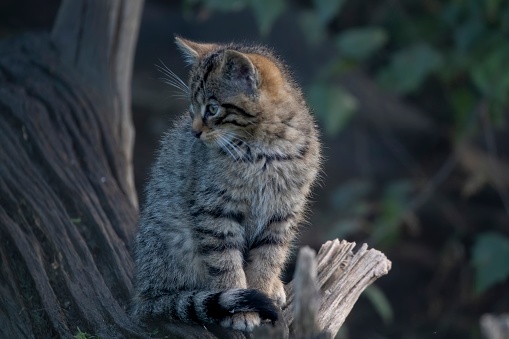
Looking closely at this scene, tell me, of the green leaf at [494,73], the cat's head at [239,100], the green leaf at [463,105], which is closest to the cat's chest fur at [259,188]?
the cat's head at [239,100]

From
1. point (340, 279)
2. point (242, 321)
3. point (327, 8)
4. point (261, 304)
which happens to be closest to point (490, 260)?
point (327, 8)

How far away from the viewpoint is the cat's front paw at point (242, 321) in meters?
3.89

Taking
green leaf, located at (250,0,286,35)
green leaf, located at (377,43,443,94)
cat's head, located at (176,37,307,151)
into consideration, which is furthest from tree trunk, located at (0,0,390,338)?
green leaf, located at (377,43,443,94)

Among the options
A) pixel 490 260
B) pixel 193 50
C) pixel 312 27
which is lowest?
pixel 490 260

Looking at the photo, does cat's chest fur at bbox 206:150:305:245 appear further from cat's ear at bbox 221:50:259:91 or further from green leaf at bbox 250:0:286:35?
green leaf at bbox 250:0:286:35

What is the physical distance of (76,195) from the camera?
16.0 feet

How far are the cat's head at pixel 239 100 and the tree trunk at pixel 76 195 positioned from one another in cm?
71

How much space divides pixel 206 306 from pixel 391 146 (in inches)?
202

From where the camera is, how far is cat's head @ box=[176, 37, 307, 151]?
418cm

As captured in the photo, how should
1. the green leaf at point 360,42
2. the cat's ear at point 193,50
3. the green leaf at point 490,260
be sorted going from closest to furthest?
1. the cat's ear at point 193,50
2. the green leaf at point 490,260
3. the green leaf at point 360,42

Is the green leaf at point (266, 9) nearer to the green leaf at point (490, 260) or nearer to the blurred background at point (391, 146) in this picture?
the blurred background at point (391, 146)

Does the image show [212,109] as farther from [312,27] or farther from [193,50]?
[312,27]

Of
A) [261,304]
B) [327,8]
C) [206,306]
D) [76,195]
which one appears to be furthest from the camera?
[327,8]

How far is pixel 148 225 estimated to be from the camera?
4336 mm
